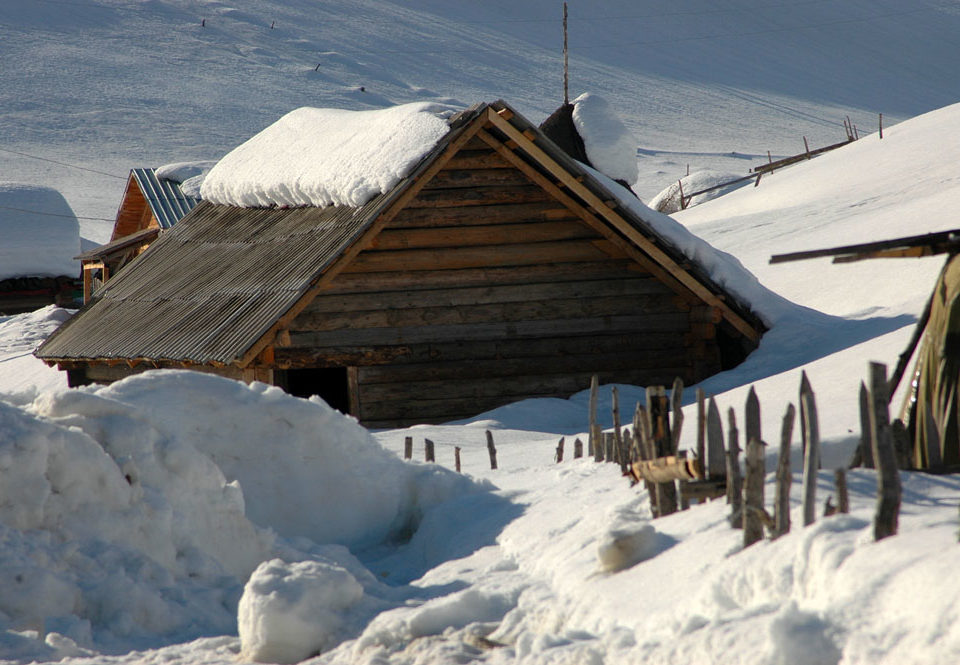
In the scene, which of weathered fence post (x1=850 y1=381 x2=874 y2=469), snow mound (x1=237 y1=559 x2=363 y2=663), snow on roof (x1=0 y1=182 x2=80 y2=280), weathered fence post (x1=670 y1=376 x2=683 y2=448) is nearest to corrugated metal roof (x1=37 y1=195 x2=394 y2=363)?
snow mound (x1=237 y1=559 x2=363 y2=663)

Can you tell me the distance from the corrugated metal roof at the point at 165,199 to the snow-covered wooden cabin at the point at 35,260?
9549 mm

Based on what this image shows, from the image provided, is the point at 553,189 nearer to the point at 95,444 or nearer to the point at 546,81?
the point at 95,444

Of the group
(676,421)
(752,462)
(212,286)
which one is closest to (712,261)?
(212,286)

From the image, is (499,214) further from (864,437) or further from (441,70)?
(441,70)

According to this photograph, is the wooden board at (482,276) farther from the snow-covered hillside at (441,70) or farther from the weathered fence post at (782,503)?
the snow-covered hillside at (441,70)

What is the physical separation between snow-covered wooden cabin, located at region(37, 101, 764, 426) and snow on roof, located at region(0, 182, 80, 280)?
80.5 ft

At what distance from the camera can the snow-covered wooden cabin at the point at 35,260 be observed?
37.4 m

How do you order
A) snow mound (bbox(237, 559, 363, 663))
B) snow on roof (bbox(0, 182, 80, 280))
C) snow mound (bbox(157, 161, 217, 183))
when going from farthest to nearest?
snow on roof (bbox(0, 182, 80, 280)) → snow mound (bbox(157, 161, 217, 183)) → snow mound (bbox(237, 559, 363, 663))

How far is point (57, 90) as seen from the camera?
71.4 meters

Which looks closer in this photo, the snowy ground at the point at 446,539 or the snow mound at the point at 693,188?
the snowy ground at the point at 446,539

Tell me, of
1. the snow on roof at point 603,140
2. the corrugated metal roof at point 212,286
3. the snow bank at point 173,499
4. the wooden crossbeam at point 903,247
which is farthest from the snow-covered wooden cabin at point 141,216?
the wooden crossbeam at point 903,247

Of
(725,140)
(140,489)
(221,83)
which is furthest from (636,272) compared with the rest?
(221,83)

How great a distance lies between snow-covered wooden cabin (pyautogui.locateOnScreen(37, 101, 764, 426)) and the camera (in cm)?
1366

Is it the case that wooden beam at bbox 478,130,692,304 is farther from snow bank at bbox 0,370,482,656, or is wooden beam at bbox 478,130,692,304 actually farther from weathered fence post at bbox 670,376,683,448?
weathered fence post at bbox 670,376,683,448
